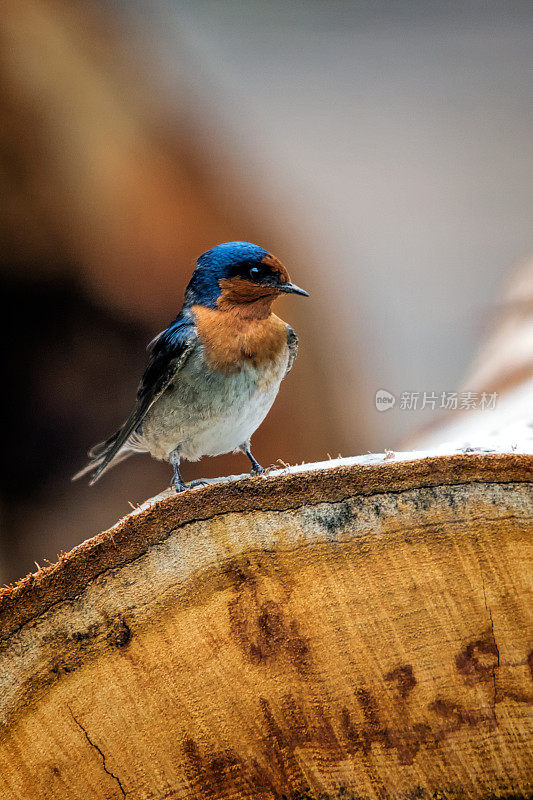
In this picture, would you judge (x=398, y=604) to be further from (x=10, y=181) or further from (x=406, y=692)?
(x=10, y=181)

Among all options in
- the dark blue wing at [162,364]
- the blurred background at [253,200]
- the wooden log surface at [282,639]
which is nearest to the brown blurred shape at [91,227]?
the blurred background at [253,200]

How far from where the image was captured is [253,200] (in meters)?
1.42

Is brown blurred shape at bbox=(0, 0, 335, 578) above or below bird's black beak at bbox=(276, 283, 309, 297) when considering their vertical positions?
above

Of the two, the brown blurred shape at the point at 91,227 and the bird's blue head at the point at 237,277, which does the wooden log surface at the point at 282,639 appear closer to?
the bird's blue head at the point at 237,277

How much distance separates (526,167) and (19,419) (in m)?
1.21

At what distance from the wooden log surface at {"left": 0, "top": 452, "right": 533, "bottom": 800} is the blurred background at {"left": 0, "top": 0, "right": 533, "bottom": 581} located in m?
0.71

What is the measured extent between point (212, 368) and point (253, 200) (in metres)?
0.57

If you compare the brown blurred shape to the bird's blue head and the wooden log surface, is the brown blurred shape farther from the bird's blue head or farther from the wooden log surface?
the wooden log surface

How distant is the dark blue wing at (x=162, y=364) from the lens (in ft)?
3.20

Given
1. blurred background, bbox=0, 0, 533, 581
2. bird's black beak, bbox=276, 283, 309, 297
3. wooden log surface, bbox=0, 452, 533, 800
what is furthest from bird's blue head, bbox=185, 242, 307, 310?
blurred background, bbox=0, 0, 533, 581

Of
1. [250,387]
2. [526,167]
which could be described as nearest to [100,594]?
[250,387]

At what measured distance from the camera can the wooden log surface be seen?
2.22ft

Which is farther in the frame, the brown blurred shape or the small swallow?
the brown blurred shape

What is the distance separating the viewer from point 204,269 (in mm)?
913
